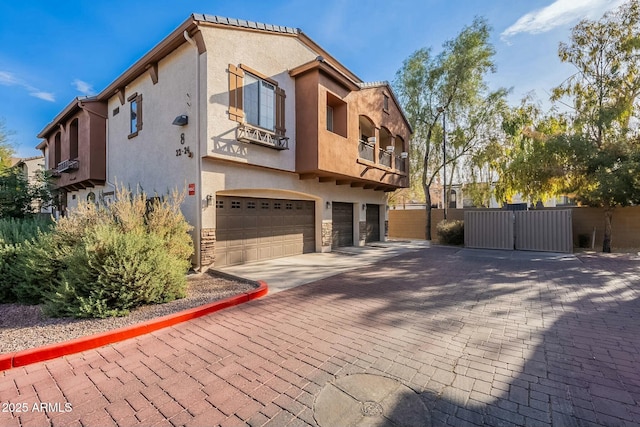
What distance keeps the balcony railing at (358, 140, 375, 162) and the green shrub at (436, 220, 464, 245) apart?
19.6ft

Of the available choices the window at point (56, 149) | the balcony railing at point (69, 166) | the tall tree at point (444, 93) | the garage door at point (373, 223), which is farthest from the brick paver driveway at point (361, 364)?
the window at point (56, 149)

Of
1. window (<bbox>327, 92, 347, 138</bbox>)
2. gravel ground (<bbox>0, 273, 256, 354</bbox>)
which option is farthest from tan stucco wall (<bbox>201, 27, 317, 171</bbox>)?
gravel ground (<bbox>0, 273, 256, 354</bbox>)

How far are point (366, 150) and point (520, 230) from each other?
8.28 m

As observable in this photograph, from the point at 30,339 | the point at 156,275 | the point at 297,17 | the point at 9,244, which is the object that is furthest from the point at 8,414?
the point at 297,17

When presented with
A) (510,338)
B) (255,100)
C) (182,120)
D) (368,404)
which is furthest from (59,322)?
(255,100)

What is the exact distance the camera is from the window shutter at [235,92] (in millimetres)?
8469

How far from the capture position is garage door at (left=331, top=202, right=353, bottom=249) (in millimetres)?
13891

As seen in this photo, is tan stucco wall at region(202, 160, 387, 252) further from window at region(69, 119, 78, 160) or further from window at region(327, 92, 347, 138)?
window at region(69, 119, 78, 160)

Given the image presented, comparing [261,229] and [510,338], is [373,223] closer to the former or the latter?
[261,229]

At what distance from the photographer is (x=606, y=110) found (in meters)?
12.6

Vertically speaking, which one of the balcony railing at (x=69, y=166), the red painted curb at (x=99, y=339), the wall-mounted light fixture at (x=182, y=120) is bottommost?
the red painted curb at (x=99, y=339)

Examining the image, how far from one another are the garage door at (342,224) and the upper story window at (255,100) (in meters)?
5.28

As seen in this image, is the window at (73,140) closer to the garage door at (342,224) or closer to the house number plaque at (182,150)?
the house number plaque at (182,150)

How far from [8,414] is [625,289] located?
10641mm
